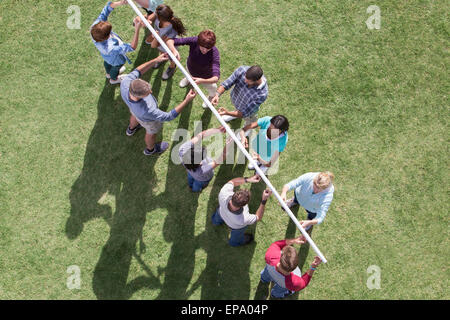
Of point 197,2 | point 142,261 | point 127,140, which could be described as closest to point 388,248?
point 142,261

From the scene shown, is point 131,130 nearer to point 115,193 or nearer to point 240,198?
point 115,193

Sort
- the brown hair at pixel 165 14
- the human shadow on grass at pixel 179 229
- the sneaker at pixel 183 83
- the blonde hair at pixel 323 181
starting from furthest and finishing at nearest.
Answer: the sneaker at pixel 183 83 < the human shadow on grass at pixel 179 229 < the brown hair at pixel 165 14 < the blonde hair at pixel 323 181

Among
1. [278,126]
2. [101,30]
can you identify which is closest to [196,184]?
[278,126]

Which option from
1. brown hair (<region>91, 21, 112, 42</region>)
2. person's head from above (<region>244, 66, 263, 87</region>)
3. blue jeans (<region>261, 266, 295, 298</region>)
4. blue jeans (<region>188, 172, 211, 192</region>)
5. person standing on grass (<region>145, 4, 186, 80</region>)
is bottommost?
blue jeans (<region>261, 266, 295, 298</region>)

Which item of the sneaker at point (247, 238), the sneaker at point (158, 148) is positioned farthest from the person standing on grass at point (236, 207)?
the sneaker at point (158, 148)

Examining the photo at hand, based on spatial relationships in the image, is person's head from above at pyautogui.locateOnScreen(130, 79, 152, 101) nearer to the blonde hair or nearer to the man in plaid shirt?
the man in plaid shirt

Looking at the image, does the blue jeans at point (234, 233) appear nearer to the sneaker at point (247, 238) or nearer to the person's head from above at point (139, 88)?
the sneaker at point (247, 238)

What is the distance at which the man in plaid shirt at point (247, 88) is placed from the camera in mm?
6125

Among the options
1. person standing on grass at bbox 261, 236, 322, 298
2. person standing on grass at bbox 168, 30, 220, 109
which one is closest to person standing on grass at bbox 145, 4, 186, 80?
person standing on grass at bbox 168, 30, 220, 109

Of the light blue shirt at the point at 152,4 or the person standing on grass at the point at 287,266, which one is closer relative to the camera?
the person standing on grass at the point at 287,266


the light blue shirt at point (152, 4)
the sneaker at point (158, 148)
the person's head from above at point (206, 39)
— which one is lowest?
the sneaker at point (158, 148)

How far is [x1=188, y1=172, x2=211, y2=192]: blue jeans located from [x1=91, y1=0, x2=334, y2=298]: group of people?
42 mm

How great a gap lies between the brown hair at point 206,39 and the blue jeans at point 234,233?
10.9 ft

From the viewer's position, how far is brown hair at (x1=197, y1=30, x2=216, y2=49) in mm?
6332
